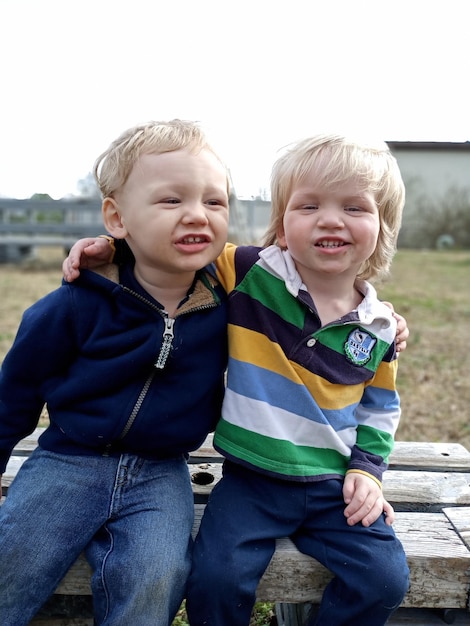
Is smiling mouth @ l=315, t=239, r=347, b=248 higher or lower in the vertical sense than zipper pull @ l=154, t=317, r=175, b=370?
higher

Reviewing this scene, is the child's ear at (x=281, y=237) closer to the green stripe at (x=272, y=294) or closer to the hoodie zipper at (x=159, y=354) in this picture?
the green stripe at (x=272, y=294)

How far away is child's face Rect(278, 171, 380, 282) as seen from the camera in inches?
64.4

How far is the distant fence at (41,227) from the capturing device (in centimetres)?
1147

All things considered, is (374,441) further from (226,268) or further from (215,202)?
(215,202)

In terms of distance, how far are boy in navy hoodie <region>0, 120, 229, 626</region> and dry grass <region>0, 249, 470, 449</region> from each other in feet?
6.87

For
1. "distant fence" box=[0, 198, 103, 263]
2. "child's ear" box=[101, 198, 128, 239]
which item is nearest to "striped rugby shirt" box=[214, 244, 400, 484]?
"child's ear" box=[101, 198, 128, 239]

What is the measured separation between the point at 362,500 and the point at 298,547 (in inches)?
7.6

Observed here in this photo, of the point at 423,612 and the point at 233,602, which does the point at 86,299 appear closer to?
the point at 233,602

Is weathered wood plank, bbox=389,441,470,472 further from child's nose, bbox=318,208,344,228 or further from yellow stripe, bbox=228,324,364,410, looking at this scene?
child's nose, bbox=318,208,344,228

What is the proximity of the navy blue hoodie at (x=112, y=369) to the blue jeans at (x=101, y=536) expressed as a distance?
0.24 feet

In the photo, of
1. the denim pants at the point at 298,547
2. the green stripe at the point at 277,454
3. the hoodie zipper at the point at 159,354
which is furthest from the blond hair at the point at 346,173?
the denim pants at the point at 298,547

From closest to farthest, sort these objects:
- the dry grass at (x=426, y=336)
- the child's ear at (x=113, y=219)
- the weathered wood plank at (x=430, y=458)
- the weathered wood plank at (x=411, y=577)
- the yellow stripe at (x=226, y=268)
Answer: the weathered wood plank at (x=411, y=577)
the child's ear at (x=113, y=219)
the yellow stripe at (x=226, y=268)
the weathered wood plank at (x=430, y=458)
the dry grass at (x=426, y=336)

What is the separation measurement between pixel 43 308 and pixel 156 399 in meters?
0.35

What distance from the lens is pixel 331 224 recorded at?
1618 millimetres
